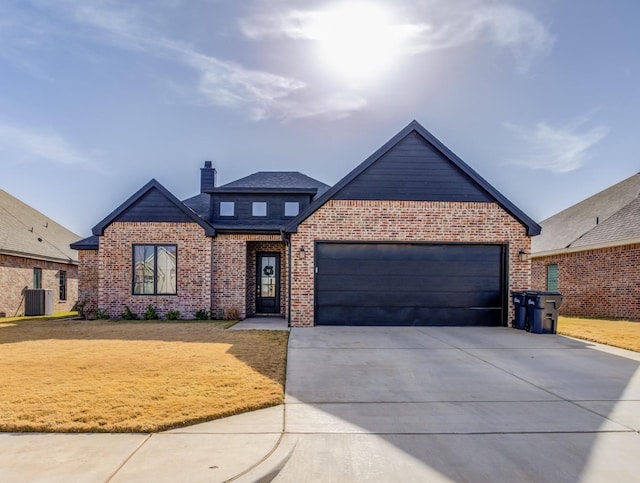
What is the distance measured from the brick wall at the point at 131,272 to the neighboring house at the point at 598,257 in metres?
16.3

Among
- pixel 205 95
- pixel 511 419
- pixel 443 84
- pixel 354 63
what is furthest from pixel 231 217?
pixel 511 419

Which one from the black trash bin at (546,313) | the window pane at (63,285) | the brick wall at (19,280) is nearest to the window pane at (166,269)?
the brick wall at (19,280)

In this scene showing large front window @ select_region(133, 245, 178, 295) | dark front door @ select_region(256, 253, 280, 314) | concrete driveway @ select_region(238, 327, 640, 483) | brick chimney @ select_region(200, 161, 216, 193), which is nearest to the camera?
concrete driveway @ select_region(238, 327, 640, 483)

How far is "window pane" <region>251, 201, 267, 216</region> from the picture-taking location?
1644cm

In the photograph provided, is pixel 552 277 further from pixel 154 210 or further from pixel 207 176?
pixel 154 210

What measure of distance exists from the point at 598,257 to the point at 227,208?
16107mm

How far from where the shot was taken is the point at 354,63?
36.1 ft

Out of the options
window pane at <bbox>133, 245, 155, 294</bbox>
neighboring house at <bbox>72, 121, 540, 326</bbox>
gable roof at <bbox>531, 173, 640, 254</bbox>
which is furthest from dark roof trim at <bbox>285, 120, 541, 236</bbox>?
gable roof at <bbox>531, 173, 640, 254</bbox>


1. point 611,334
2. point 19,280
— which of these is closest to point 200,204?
point 19,280

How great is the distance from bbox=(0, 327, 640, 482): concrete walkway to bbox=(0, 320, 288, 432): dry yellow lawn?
0.90 ft

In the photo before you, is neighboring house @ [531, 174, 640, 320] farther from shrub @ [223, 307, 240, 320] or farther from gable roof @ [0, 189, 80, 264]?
gable roof @ [0, 189, 80, 264]

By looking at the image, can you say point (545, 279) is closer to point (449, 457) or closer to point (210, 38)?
point (210, 38)

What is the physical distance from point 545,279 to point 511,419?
19.7 metres

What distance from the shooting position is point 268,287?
15.9m
